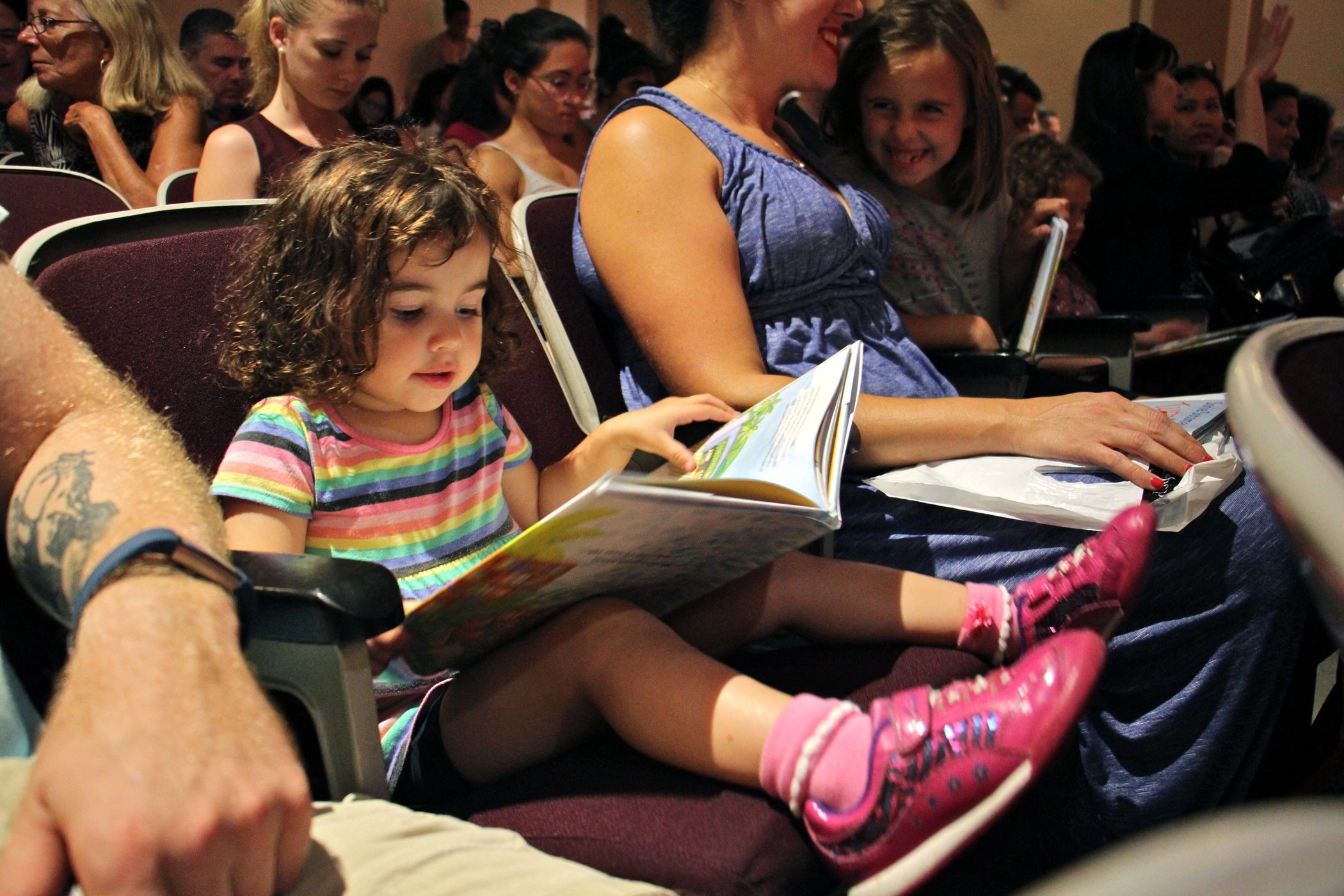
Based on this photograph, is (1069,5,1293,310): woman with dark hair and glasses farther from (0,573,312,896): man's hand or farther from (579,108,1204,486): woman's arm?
(0,573,312,896): man's hand

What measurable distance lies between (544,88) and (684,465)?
2.31 metres

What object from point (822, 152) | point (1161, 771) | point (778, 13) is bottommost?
point (1161, 771)

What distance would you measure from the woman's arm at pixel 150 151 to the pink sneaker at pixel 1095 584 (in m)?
2.61

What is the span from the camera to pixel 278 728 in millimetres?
665

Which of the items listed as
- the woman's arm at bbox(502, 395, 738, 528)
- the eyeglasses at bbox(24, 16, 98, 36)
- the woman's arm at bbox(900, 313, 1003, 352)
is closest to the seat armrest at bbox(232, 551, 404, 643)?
the woman's arm at bbox(502, 395, 738, 528)

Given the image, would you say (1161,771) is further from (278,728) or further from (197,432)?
(197,432)

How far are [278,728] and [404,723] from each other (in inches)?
14.8

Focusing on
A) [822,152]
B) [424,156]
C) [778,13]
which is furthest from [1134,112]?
[424,156]

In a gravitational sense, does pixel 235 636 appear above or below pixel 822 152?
below

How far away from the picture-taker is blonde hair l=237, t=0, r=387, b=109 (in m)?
2.46

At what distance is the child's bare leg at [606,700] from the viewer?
876 mm

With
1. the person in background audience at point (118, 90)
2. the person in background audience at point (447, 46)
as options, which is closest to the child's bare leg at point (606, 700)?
the person in background audience at point (118, 90)

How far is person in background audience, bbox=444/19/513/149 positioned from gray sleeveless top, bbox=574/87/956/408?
181 centimetres

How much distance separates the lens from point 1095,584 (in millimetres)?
1036
